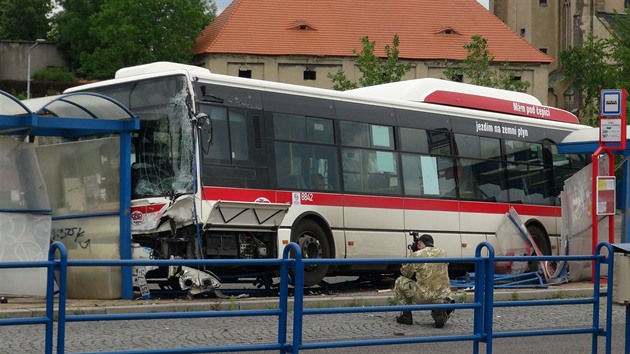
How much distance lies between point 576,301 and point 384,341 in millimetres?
2300

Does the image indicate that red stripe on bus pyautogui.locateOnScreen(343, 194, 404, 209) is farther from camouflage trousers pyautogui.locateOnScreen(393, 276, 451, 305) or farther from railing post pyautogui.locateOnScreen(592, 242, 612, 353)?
railing post pyautogui.locateOnScreen(592, 242, 612, 353)

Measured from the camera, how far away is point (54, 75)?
95.9 meters

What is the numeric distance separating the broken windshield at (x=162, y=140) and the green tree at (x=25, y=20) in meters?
90.9

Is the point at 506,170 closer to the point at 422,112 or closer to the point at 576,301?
the point at 422,112

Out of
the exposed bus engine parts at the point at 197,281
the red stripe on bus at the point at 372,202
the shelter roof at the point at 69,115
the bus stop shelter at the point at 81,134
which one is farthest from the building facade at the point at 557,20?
the shelter roof at the point at 69,115

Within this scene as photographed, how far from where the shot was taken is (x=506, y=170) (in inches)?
954

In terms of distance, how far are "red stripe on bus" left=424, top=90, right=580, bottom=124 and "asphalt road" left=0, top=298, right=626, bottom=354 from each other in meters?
9.74

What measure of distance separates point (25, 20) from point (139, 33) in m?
26.8

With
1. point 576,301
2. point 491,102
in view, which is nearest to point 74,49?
point 491,102

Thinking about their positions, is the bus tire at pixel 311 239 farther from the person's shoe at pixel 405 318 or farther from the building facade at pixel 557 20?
the building facade at pixel 557 20

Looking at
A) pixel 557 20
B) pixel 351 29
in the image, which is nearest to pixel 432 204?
pixel 351 29

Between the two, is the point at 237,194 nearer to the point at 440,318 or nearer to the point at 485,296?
the point at 440,318

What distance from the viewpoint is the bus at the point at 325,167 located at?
A: 59.0 ft

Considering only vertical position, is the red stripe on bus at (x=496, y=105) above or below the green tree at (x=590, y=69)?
below
